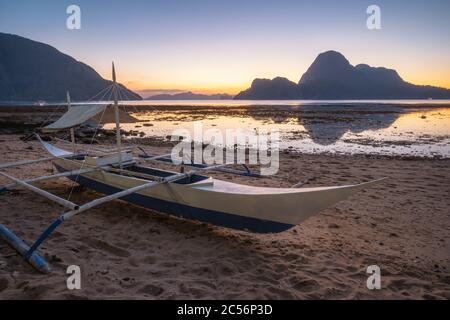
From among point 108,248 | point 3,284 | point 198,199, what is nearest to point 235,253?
point 198,199

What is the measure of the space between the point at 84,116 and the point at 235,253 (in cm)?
531

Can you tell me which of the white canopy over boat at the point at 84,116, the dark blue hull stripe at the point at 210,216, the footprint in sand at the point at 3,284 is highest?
the white canopy over boat at the point at 84,116

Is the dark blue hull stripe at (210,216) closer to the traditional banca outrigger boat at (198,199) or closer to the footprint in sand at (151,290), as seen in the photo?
the traditional banca outrigger boat at (198,199)

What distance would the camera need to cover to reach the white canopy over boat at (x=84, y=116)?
7113mm

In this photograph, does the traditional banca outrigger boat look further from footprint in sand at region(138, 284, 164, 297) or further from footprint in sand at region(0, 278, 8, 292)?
footprint in sand at region(138, 284, 164, 297)

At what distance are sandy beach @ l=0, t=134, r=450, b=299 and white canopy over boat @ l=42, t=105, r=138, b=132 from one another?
6.35 feet

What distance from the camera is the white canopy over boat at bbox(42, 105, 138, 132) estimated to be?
7.11 m

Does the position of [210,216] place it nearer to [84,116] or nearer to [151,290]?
[151,290]

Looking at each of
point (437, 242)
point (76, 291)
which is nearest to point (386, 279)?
point (437, 242)

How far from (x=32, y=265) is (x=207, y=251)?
8.65ft

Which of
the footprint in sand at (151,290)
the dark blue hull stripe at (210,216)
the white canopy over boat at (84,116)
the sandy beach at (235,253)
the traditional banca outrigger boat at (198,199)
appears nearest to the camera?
the footprint in sand at (151,290)

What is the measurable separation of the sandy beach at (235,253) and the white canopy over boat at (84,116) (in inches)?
76.3

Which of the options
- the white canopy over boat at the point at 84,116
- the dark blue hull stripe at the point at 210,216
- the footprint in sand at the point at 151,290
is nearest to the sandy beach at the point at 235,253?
the footprint in sand at the point at 151,290
